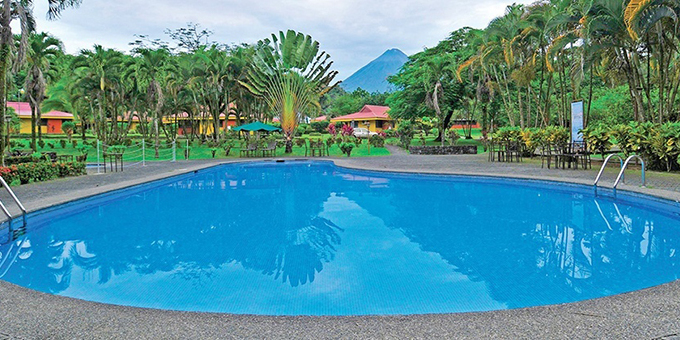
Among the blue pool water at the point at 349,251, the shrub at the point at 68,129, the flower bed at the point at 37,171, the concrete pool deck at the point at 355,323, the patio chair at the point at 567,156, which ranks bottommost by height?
the blue pool water at the point at 349,251

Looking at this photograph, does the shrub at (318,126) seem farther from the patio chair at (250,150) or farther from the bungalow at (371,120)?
the patio chair at (250,150)

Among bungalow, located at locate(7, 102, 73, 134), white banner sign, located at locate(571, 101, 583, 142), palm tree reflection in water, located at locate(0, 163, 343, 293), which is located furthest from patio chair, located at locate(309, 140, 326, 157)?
bungalow, located at locate(7, 102, 73, 134)

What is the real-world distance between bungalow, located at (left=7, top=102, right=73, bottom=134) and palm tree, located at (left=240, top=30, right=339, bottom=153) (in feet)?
88.8

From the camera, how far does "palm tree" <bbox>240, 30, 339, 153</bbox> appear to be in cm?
2447

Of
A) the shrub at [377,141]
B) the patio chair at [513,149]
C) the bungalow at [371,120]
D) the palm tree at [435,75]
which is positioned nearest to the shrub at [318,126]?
the bungalow at [371,120]

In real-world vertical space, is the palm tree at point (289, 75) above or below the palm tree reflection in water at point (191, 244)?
above

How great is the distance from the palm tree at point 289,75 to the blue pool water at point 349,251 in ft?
51.1

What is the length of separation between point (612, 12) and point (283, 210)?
11.3m

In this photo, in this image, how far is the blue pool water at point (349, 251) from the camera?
14.1 ft

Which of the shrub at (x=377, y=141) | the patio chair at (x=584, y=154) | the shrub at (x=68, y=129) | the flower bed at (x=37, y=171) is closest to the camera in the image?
the flower bed at (x=37, y=171)

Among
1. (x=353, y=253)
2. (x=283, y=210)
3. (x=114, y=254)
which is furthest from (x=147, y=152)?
(x=353, y=253)

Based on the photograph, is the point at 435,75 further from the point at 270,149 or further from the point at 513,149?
the point at 270,149

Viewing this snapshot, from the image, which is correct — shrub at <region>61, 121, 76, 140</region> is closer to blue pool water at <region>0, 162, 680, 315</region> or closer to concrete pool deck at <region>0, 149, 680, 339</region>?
blue pool water at <region>0, 162, 680, 315</region>

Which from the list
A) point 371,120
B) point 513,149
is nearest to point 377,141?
point 513,149
